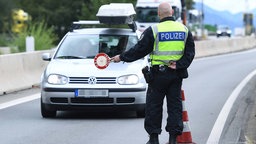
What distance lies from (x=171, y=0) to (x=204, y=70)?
1150cm

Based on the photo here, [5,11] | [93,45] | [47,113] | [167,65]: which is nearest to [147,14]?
[93,45]

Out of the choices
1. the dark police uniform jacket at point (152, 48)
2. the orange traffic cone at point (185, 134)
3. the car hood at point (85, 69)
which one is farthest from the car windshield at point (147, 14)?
the dark police uniform jacket at point (152, 48)

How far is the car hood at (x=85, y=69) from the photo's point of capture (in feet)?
39.7

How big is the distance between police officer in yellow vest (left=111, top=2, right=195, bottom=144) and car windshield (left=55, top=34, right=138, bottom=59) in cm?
434

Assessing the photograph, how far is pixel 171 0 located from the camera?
37938 millimetres

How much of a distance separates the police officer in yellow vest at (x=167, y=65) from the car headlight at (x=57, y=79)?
3.60 meters

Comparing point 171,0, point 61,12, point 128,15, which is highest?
point 128,15

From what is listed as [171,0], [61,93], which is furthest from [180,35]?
[171,0]

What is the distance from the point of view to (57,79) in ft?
39.9

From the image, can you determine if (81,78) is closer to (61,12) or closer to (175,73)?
(175,73)

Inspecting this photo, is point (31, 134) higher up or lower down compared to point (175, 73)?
lower down

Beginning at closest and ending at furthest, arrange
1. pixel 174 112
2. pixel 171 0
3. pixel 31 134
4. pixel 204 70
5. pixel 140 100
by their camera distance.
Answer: pixel 174 112
pixel 31 134
pixel 140 100
pixel 204 70
pixel 171 0

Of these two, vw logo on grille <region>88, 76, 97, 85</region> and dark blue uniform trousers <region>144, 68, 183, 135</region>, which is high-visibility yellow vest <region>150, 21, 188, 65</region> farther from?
vw logo on grille <region>88, 76, 97, 85</region>

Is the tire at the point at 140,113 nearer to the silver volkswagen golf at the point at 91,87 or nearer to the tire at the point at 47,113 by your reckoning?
the silver volkswagen golf at the point at 91,87
